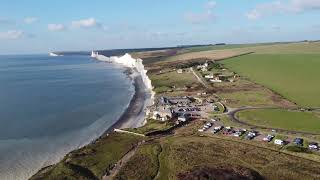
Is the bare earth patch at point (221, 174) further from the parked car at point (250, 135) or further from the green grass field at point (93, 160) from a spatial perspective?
the parked car at point (250, 135)

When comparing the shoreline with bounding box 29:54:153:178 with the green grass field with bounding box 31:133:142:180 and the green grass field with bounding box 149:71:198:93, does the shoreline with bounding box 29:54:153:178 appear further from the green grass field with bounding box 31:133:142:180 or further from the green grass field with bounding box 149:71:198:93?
the green grass field with bounding box 149:71:198:93

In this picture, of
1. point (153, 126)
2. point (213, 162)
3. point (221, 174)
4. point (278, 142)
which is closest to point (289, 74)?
point (153, 126)

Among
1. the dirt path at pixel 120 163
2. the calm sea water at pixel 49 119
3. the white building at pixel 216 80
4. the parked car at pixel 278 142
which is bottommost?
the calm sea water at pixel 49 119

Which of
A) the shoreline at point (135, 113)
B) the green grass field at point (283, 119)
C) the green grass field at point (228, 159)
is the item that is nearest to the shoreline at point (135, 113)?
the shoreline at point (135, 113)

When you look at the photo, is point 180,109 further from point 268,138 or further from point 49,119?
point 49,119

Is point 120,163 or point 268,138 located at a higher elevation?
point 268,138

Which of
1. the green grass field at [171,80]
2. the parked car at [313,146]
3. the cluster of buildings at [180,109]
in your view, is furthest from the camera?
the green grass field at [171,80]

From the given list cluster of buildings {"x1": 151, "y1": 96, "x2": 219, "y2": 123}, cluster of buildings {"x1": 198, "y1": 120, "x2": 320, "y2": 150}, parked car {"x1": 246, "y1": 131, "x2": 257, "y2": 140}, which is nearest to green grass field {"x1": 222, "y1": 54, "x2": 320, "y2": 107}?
cluster of buildings {"x1": 151, "y1": 96, "x2": 219, "y2": 123}
